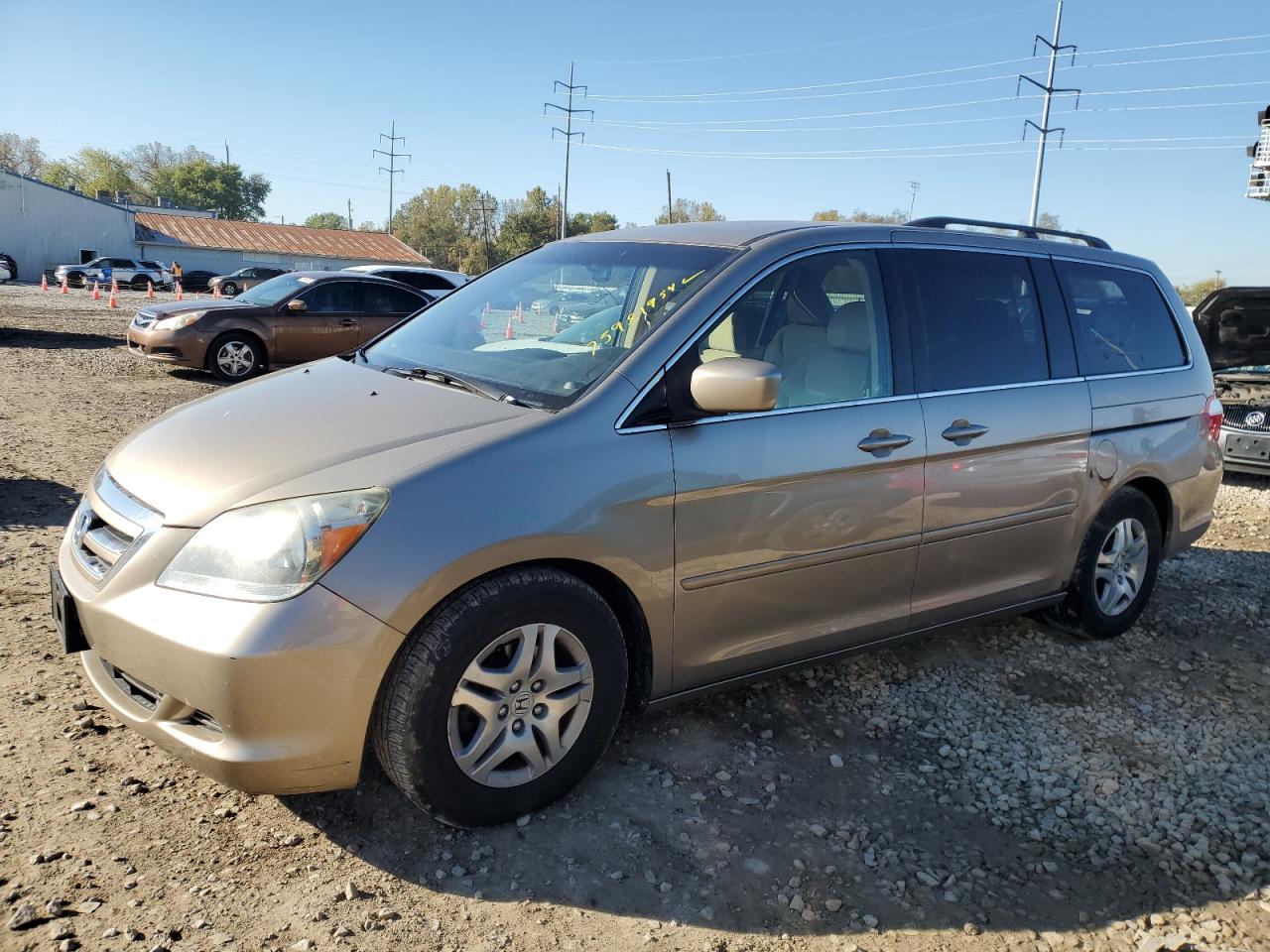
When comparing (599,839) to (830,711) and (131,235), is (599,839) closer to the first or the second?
(830,711)

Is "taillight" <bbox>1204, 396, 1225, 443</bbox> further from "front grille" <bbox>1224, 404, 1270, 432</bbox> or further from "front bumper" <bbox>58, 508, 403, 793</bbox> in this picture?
"front bumper" <bbox>58, 508, 403, 793</bbox>

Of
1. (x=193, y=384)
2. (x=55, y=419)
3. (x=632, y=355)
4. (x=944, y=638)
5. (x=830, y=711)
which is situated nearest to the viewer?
(x=632, y=355)

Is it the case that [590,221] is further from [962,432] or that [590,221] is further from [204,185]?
[962,432]

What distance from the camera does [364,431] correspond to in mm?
2922

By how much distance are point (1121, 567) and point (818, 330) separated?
2.27m

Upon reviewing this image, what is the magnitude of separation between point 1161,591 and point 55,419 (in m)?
9.02

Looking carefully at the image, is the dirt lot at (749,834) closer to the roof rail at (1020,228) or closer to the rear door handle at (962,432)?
the rear door handle at (962,432)

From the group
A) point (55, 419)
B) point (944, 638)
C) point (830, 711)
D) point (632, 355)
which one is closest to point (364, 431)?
point (632, 355)

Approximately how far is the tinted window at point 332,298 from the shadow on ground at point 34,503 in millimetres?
6581

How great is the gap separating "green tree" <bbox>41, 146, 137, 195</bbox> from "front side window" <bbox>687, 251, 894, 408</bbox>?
362ft

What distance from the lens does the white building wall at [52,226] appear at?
5212 centimetres

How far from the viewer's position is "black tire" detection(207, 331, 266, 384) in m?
11.9

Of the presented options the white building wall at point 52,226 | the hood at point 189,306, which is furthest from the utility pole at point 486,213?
the hood at point 189,306

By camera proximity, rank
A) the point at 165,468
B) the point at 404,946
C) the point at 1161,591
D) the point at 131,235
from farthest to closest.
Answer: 1. the point at 131,235
2. the point at 1161,591
3. the point at 165,468
4. the point at 404,946
